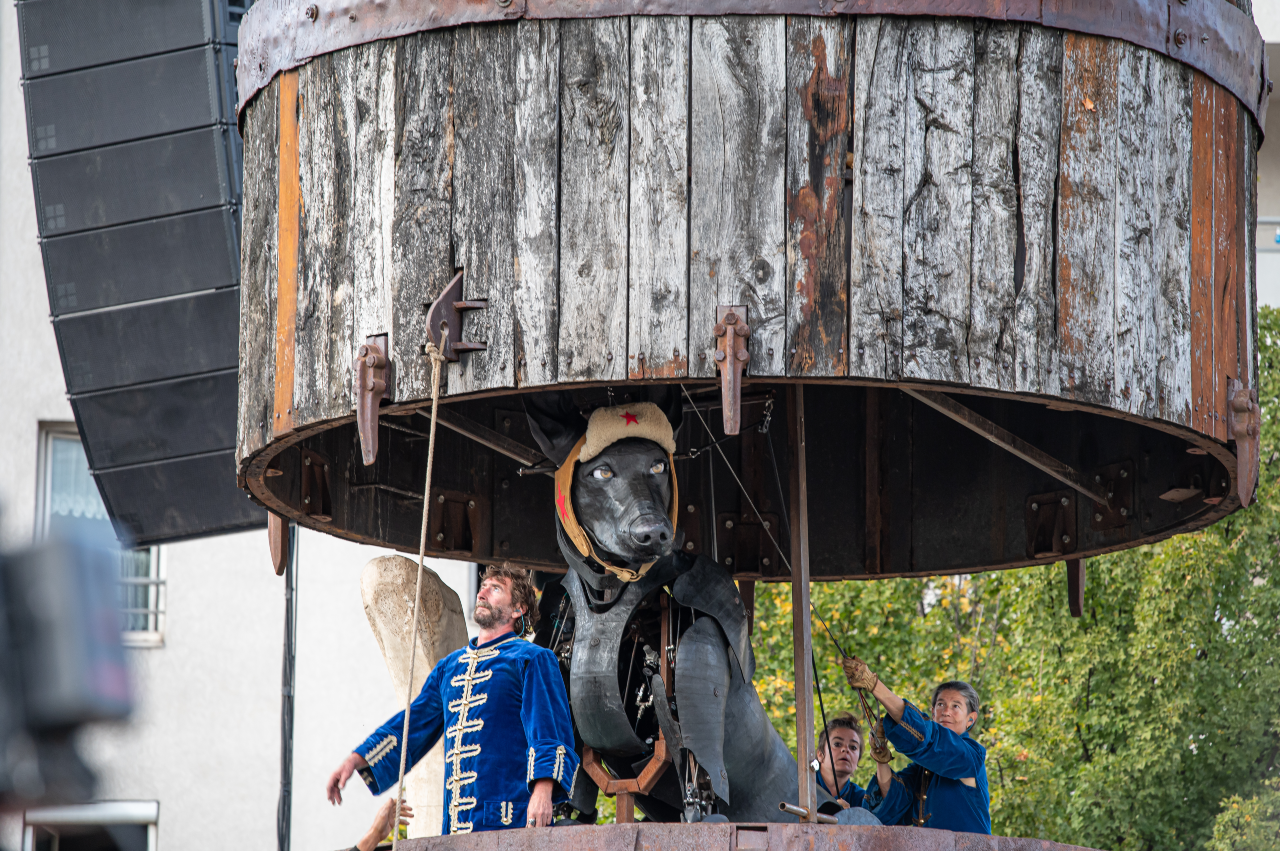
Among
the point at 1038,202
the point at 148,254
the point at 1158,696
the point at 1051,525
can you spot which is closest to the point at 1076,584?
the point at 1051,525

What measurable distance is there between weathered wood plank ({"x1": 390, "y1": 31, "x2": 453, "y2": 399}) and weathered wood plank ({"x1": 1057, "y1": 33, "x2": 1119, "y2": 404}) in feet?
6.66

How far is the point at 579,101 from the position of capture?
19.0 ft

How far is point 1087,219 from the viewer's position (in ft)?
19.4

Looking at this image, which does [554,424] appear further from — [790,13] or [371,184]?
[790,13]

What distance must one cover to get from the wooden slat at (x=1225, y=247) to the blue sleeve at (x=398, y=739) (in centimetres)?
303

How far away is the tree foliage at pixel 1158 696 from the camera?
13.0 metres

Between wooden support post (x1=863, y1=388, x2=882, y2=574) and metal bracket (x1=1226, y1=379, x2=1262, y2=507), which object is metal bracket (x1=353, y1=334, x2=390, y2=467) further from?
wooden support post (x1=863, y1=388, x2=882, y2=574)

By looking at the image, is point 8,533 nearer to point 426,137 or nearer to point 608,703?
point 426,137

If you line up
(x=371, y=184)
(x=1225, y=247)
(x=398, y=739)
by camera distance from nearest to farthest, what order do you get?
1. (x=371, y=184)
2. (x=1225, y=247)
3. (x=398, y=739)

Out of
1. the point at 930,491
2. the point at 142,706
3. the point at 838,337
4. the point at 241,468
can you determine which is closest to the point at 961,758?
the point at 930,491

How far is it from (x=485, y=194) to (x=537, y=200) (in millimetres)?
194

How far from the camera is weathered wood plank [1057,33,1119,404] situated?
579cm

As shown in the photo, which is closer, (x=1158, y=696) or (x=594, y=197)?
(x=594, y=197)

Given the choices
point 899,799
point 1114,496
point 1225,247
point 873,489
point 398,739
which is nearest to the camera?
point 1225,247
